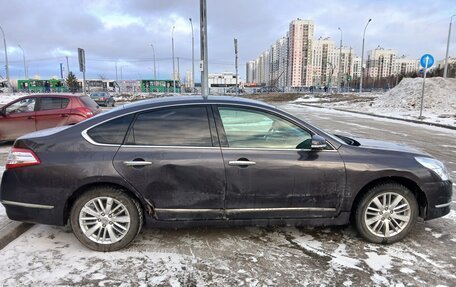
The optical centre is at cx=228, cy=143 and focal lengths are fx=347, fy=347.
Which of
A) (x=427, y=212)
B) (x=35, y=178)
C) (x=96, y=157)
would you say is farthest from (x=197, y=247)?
(x=427, y=212)

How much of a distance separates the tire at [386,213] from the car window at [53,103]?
8.56m

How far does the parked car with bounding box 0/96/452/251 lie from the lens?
11.4ft

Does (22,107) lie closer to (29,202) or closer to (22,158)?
(22,158)

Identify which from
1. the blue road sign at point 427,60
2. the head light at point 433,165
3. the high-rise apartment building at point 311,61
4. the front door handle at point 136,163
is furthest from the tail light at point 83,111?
the high-rise apartment building at point 311,61

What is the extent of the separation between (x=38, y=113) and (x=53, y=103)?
465 millimetres

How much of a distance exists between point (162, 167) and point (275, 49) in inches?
3920

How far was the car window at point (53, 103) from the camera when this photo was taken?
9.52 m

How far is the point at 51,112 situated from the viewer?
9.48 m

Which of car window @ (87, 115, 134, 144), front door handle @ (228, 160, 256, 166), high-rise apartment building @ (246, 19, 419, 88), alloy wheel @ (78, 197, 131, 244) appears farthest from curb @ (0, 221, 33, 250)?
high-rise apartment building @ (246, 19, 419, 88)

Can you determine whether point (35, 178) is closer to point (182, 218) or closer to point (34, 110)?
point (182, 218)

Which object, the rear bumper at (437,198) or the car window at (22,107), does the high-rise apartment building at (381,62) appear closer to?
the car window at (22,107)

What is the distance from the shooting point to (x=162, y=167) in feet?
11.4

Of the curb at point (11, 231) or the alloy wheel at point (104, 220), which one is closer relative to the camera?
the alloy wheel at point (104, 220)

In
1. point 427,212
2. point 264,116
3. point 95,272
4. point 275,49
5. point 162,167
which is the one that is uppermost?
point 275,49
